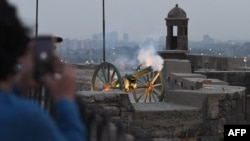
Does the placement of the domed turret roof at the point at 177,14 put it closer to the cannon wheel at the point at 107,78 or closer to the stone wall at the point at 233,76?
the stone wall at the point at 233,76

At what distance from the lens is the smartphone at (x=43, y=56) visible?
1896 millimetres

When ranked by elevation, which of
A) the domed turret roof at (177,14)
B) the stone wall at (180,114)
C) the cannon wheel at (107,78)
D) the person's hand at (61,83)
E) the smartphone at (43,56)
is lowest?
the stone wall at (180,114)

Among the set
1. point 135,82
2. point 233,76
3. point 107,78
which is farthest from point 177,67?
point 107,78

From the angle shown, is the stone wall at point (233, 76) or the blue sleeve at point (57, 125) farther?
the stone wall at point (233, 76)

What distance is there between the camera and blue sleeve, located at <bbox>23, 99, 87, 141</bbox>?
5.65 ft

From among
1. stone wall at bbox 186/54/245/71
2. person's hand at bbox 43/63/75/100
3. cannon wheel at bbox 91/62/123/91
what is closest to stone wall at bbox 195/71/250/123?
cannon wheel at bbox 91/62/123/91

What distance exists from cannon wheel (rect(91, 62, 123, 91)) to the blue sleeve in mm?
10438

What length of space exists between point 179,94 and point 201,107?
0.62 meters

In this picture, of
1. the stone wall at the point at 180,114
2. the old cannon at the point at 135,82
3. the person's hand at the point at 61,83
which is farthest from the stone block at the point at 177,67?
the person's hand at the point at 61,83

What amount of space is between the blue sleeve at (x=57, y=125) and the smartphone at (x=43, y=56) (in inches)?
4.6

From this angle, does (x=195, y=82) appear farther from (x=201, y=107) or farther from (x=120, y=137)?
(x=120, y=137)

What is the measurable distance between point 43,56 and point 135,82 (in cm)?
1175

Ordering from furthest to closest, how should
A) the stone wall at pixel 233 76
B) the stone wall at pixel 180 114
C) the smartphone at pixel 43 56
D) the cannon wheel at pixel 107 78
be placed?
the stone wall at pixel 233 76 → the cannon wheel at pixel 107 78 → the stone wall at pixel 180 114 → the smartphone at pixel 43 56

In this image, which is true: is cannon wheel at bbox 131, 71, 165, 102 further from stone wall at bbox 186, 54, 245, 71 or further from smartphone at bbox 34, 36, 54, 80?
smartphone at bbox 34, 36, 54, 80
